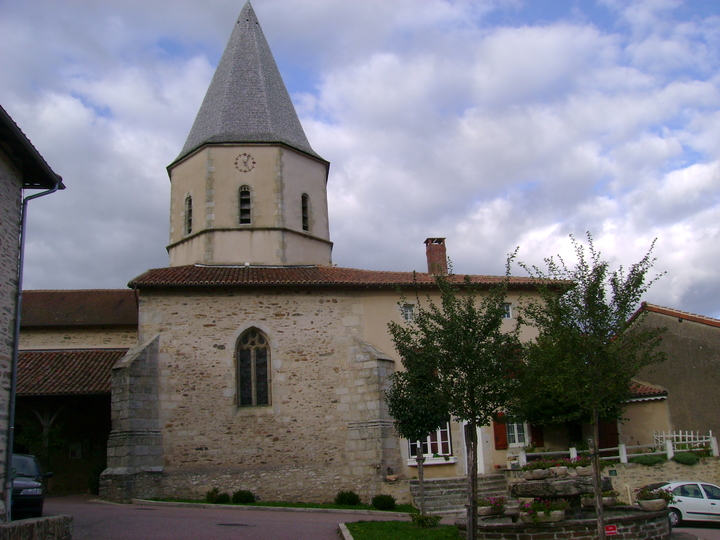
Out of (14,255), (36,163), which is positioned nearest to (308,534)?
(14,255)

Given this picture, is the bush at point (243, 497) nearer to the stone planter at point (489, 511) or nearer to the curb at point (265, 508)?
the curb at point (265, 508)

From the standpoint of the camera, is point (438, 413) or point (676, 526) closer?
point (438, 413)

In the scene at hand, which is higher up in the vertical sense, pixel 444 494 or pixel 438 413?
pixel 438 413

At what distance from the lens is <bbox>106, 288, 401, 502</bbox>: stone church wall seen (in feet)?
56.0

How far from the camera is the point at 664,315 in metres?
21.6

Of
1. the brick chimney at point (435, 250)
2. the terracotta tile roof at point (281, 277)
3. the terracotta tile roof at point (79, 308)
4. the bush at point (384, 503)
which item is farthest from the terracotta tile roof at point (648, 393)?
the terracotta tile roof at point (79, 308)

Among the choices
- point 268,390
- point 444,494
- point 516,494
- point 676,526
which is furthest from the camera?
point 268,390

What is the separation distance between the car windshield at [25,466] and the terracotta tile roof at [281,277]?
5.97 m

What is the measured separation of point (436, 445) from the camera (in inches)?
734

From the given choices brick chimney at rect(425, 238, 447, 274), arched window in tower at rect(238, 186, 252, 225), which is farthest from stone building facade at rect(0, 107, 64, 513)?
brick chimney at rect(425, 238, 447, 274)

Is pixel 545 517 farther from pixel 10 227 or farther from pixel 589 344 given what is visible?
pixel 10 227

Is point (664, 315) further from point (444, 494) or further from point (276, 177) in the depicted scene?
point (276, 177)

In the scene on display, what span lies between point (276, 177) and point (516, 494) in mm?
14547

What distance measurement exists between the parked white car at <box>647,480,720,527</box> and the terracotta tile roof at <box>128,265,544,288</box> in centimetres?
708
